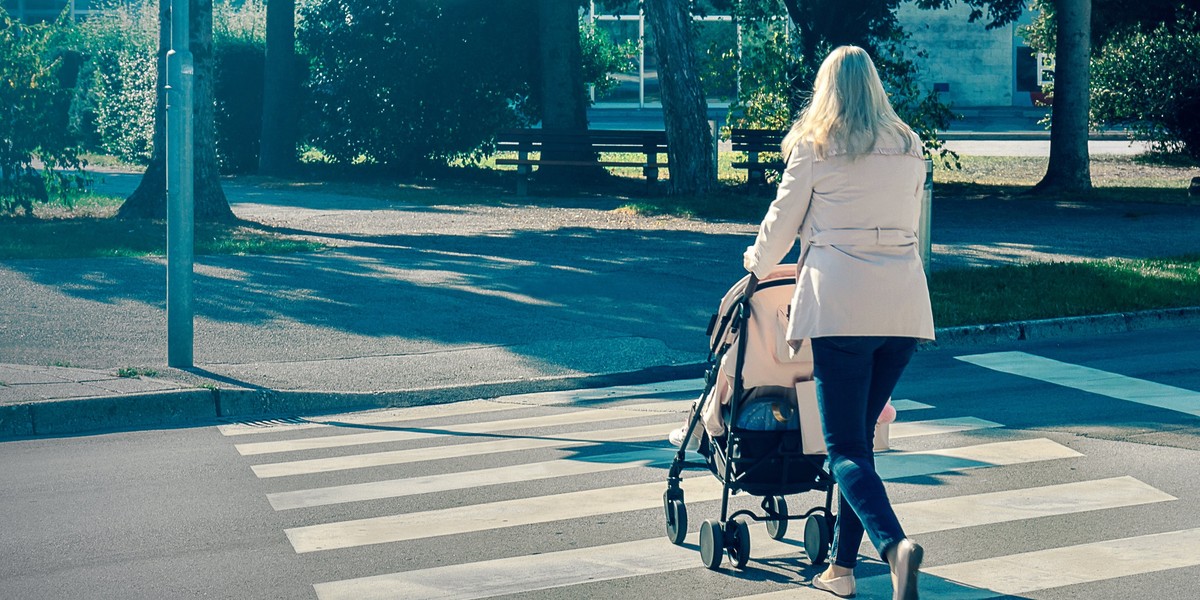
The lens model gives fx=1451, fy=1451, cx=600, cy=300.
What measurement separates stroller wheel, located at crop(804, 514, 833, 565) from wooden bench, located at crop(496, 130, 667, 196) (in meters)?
18.9

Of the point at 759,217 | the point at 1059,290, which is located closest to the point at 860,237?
the point at 1059,290

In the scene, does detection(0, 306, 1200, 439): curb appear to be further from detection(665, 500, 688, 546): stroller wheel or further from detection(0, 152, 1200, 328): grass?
detection(665, 500, 688, 546): stroller wheel

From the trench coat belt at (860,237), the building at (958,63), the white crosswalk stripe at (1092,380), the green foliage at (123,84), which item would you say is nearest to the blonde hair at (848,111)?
the trench coat belt at (860,237)

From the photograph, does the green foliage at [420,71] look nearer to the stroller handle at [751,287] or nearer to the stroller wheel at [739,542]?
the stroller wheel at [739,542]

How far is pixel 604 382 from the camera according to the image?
10367 millimetres

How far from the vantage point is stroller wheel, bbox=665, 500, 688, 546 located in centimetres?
597

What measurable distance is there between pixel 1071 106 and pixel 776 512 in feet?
62.6

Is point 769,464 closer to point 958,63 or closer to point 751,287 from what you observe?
point 751,287

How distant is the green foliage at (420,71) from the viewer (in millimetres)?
29484

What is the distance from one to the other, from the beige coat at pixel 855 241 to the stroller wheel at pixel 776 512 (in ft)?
3.71

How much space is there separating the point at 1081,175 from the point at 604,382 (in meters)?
15.2

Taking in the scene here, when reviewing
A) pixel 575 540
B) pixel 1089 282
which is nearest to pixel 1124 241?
pixel 1089 282

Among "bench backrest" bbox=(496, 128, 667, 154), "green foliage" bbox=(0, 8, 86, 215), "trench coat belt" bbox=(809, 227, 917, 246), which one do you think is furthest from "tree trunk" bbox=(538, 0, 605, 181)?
"trench coat belt" bbox=(809, 227, 917, 246)

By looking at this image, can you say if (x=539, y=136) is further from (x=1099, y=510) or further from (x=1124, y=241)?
(x=1099, y=510)
